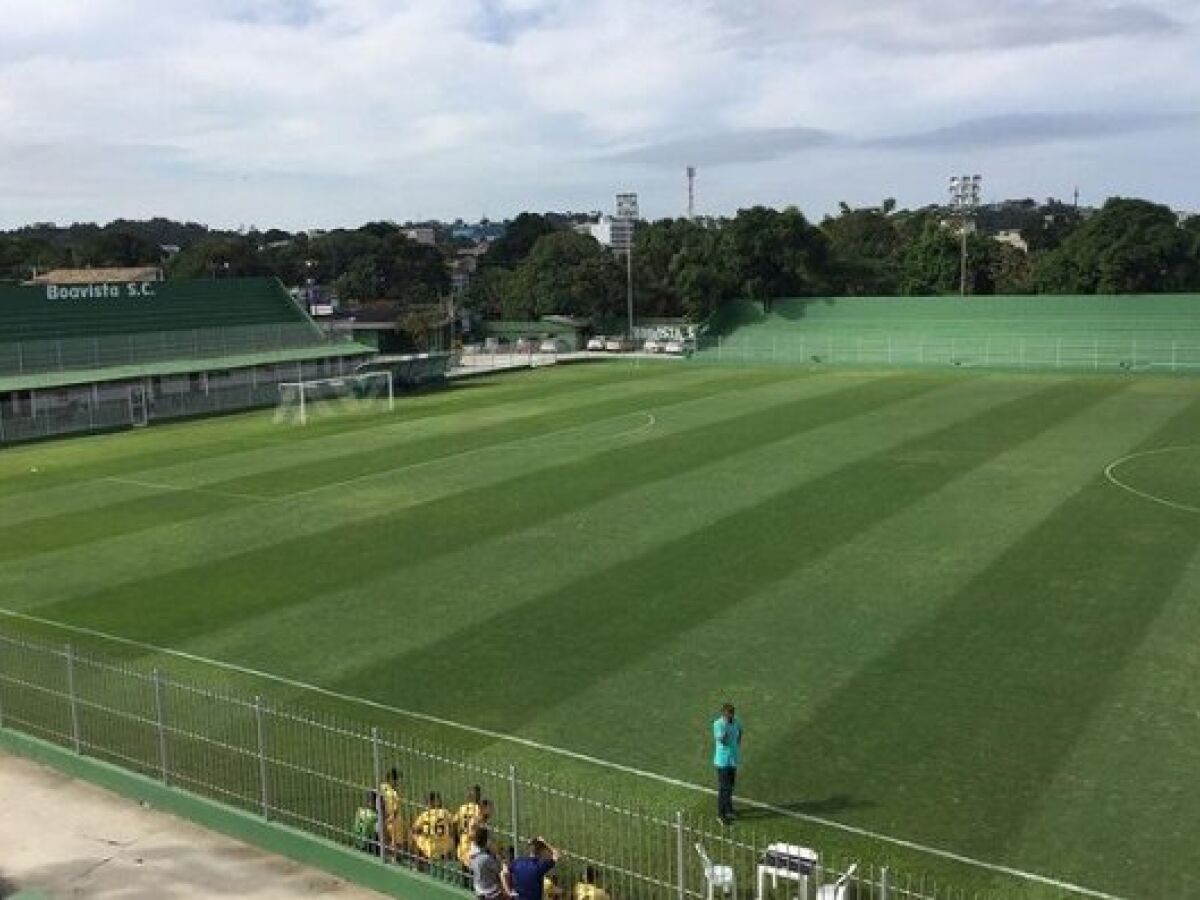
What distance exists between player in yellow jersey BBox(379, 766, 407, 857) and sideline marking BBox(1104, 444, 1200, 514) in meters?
22.3

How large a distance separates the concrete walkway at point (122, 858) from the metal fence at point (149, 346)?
43.6m

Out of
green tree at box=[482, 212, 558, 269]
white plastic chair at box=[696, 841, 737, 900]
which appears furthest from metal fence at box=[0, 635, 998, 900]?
green tree at box=[482, 212, 558, 269]

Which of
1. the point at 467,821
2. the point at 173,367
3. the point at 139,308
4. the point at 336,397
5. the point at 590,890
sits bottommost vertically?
the point at 590,890

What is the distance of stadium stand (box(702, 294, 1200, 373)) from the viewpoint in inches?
2891

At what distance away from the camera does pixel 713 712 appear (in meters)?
17.1

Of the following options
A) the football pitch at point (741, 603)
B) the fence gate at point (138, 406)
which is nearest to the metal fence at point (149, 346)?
the fence gate at point (138, 406)

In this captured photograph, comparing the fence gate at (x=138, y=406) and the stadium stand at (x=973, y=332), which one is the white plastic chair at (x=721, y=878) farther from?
the stadium stand at (x=973, y=332)

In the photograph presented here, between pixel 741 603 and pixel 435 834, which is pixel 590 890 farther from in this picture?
pixel 741 603

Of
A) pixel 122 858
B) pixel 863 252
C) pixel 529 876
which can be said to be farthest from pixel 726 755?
pixel 863 252

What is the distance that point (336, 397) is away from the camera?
197 feet

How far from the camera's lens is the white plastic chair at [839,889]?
10.8 m

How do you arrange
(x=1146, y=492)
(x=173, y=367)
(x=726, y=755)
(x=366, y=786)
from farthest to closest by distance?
(x=173, y=367) → (x=1146, y=492) → (x=366, y=786) → (x=726, y=755)

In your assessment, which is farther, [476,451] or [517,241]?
[517,241]

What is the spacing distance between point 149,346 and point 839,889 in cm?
5757
